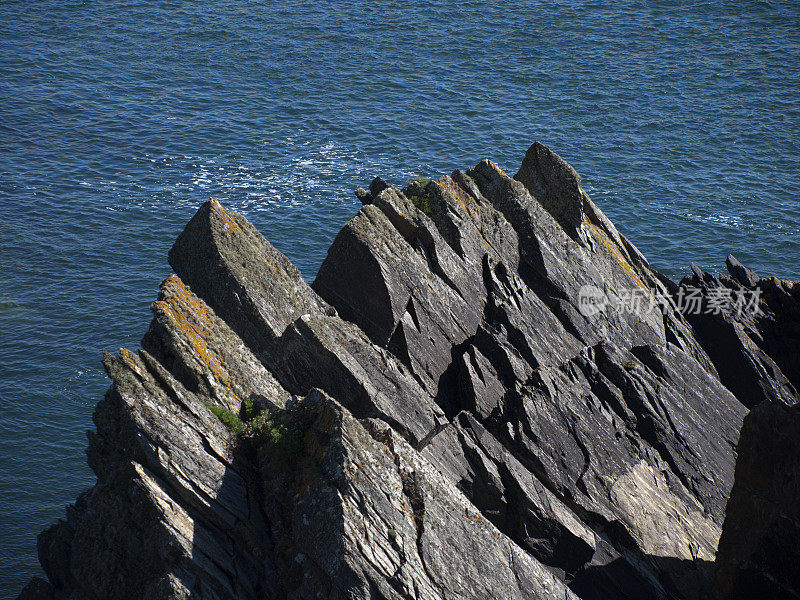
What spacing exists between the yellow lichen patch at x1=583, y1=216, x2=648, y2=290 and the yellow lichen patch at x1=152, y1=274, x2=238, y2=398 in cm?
1869

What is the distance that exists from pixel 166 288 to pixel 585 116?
2664 inches

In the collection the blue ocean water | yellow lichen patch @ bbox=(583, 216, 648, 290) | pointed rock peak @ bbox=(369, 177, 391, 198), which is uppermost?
pointed rock peak @ bbox=(369, 177, 391, 198)

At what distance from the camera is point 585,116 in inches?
3103

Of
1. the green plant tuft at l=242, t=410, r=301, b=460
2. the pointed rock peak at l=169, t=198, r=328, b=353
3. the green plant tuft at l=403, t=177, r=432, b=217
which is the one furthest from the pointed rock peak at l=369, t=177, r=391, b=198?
the green plant tuft at l=242, t=410, r=301, b=460

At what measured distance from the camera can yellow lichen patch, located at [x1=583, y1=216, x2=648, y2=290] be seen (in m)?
32.3

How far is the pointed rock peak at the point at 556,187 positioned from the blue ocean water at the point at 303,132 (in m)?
23.4

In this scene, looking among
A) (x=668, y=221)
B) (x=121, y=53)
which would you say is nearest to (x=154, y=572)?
(x=668, y=221)

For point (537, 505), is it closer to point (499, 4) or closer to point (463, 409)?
point (463, 409)

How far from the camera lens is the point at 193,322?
19750 millimetres

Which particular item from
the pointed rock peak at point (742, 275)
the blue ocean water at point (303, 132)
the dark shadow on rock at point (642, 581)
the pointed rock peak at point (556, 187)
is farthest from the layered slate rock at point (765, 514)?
the blue ocean water at point (303, 132)

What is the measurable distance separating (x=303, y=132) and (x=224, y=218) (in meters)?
53.9

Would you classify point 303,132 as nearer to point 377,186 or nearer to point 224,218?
point 377,186

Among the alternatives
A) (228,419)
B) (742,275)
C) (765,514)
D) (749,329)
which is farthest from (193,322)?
(742,275)

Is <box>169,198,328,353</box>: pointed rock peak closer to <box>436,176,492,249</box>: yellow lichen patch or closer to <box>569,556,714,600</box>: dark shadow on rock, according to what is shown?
<box>436,176,492,249</box>: yellow lichen patch
